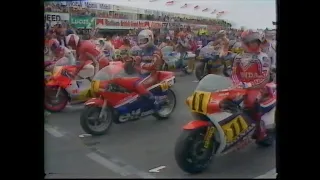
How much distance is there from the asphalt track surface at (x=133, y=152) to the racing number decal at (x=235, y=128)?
0.11m

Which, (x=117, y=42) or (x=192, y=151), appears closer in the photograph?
(x=192, y=151)

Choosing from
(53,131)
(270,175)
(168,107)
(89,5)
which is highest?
(89,5)

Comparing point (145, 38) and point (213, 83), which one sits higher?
point (145, 38)

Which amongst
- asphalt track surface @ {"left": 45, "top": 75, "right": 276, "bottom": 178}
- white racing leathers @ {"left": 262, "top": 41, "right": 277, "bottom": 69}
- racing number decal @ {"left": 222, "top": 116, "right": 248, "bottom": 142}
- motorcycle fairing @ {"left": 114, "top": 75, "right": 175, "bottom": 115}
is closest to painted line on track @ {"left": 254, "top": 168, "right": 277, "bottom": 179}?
asphalt track surface @ {"left": 45, "top": 75, "right": 276, "bottom": 178}

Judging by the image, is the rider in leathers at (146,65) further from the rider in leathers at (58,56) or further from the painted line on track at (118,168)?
the painted line on track at (118,168)

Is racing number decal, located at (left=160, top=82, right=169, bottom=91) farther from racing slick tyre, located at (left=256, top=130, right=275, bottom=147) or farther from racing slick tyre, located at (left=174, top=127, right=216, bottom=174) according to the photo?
racing slick tyre, located at (left=256, top=130, right=275, bottom=147)

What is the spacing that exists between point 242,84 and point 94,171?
1.10 metres

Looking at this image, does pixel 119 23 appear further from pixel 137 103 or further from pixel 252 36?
pixel 252 36

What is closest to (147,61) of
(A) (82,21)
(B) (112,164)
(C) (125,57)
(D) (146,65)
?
(D) (146,65)

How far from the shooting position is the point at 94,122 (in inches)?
94.3

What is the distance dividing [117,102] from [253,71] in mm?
904

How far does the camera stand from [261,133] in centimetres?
235
